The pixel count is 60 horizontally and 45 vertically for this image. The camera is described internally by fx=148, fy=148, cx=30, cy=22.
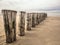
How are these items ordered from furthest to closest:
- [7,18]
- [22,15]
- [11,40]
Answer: [22,15]
[11,40]
[7,18]

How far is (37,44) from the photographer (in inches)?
149

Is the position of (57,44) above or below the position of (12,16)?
below

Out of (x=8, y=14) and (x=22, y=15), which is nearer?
(x=8, y=14)

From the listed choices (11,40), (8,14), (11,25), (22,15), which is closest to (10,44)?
(11,40)

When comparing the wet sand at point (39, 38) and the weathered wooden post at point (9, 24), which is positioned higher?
the weathered wooden post at point (9, 24)

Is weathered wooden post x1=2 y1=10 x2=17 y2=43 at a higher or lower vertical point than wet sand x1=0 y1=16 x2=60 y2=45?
higher

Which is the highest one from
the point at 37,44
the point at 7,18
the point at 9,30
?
the point at 7,18

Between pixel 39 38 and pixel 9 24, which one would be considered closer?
pixel 9 24

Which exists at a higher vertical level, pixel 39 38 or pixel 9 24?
pixel 9 24

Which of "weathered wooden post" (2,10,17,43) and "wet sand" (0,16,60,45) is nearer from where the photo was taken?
"weathered wooden post" (2,10,17,43)

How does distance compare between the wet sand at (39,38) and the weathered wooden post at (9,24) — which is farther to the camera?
the wet sand at (39,38)

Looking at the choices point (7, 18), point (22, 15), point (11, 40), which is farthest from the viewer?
point (22, 15)

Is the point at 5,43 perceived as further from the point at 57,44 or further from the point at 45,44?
the point at 57,44

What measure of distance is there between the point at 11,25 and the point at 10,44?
0.49m
